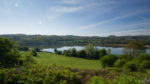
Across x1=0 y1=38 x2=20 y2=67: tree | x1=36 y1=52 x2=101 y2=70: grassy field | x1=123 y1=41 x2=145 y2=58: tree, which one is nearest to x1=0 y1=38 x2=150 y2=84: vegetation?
x1=0 y1=38 x2=20 y2=67: tree

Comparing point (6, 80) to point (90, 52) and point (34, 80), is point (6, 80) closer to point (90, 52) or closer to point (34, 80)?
point (34, 80)

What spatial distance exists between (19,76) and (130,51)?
91.9ft

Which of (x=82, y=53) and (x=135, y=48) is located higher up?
(x=135, y=48)

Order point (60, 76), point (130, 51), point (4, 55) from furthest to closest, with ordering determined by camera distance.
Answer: point (130, 51) → point (4, 55) → point (60, 76)

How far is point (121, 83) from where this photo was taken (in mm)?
2076

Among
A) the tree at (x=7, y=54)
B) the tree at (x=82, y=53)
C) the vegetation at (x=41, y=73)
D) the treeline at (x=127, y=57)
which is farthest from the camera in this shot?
the tree at (x=82, y=53)

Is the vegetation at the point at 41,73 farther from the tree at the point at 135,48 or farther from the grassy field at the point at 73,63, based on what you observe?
the tree at the point at 135,48

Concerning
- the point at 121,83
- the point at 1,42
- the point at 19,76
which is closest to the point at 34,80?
the point at 19,76

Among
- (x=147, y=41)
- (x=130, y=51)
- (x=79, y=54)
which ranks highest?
(x=147, y=41)

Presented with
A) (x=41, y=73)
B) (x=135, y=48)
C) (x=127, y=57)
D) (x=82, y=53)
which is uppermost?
(x=41, y=73)

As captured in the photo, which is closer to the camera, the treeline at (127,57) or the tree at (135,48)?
the treeline at (127,57)

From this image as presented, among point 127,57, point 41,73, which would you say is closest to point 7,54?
point 41,73

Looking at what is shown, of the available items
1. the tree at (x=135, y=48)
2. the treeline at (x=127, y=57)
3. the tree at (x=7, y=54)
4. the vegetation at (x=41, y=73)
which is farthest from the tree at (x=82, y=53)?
the tree at (x=7, y=54)

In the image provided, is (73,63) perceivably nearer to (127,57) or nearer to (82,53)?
(127,57)
